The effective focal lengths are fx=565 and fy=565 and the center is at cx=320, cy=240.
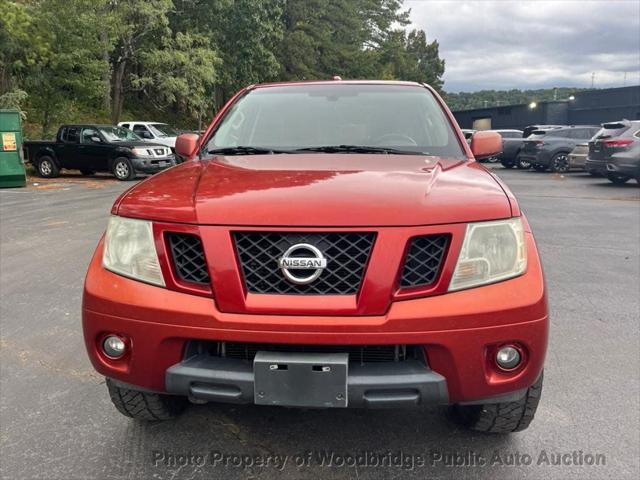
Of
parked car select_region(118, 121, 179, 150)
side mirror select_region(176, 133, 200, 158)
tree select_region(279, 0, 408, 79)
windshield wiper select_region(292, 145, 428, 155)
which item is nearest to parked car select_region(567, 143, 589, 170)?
parked car select_region(118, 121, 179, 150)

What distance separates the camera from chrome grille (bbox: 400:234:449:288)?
2.06m

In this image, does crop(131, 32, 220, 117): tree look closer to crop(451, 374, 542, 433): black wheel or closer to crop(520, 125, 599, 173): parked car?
crop(520, 125, 599, 173): parked car

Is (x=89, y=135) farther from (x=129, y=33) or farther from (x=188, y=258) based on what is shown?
(x=188, y=258)

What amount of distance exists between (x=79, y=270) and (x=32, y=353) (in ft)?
7.23

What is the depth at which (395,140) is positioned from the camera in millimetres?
3275

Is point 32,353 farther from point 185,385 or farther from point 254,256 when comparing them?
point 254,256

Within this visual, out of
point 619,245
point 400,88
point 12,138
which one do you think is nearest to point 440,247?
point 400,88

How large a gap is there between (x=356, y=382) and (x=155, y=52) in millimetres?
24852

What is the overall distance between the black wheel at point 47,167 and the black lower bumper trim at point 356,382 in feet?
53.6

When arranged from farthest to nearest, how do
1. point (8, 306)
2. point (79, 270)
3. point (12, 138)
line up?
point (12, 138), point (79, 270), point (8, 306)

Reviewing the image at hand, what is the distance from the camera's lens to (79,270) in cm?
570

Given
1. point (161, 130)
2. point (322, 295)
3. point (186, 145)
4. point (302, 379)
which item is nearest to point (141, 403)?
point (302, 379)

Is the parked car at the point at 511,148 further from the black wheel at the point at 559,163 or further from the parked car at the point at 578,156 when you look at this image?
the parked car at the point at 578,156

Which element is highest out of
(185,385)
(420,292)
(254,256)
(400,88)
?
(400,88)
